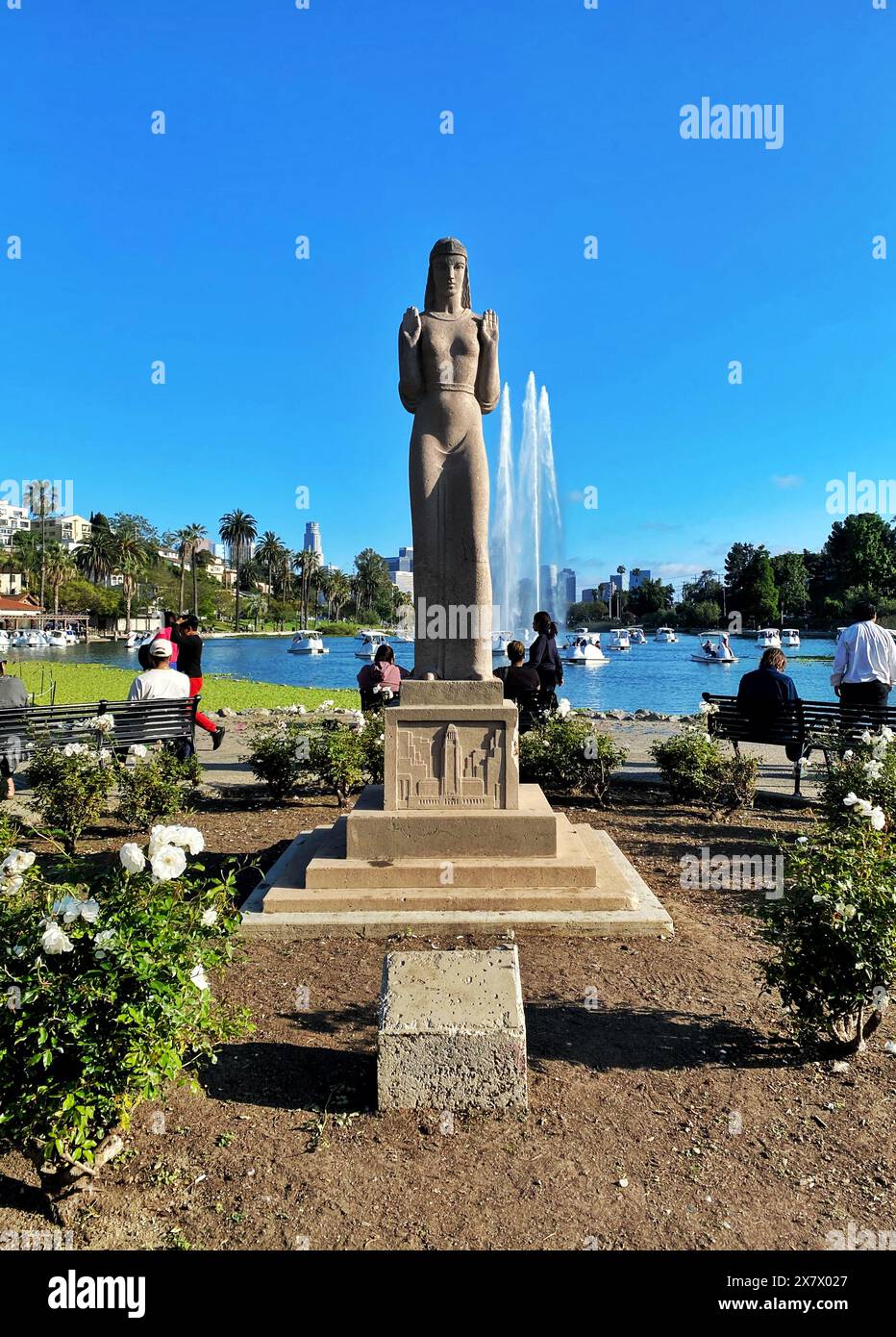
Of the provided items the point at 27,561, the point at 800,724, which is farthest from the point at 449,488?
the point at 27,561

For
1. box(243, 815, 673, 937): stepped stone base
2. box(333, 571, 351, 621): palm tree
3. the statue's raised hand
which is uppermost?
Result: box(333, 571, 351, 621): palm tree

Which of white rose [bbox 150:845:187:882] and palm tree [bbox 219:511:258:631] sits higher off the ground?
palm tree [bbox 219:511:258:631]

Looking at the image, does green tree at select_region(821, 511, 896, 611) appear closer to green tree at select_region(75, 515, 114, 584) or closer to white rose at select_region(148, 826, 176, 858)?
green tree at select_region(75, 515, 114, 584)

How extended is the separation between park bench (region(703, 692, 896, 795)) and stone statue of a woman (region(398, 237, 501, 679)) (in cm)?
396

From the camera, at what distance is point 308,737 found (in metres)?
8.59

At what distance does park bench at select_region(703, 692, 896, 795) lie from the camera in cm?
819

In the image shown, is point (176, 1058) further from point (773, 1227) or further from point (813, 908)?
point (813, 908)

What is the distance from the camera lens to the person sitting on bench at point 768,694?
29.2 ft

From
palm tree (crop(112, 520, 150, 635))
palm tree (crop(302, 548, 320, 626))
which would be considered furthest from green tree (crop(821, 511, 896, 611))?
palm tree (crop(112, 520, 150, 635))

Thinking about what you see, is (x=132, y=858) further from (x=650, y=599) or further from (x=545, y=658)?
(x=650, y=599)

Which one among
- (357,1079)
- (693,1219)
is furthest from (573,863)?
(693,1219)

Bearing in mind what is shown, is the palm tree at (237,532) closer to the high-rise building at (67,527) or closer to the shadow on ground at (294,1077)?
the high-rise building at (67,527)

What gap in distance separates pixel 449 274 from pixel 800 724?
5.85 m

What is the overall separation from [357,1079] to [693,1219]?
1.42m
